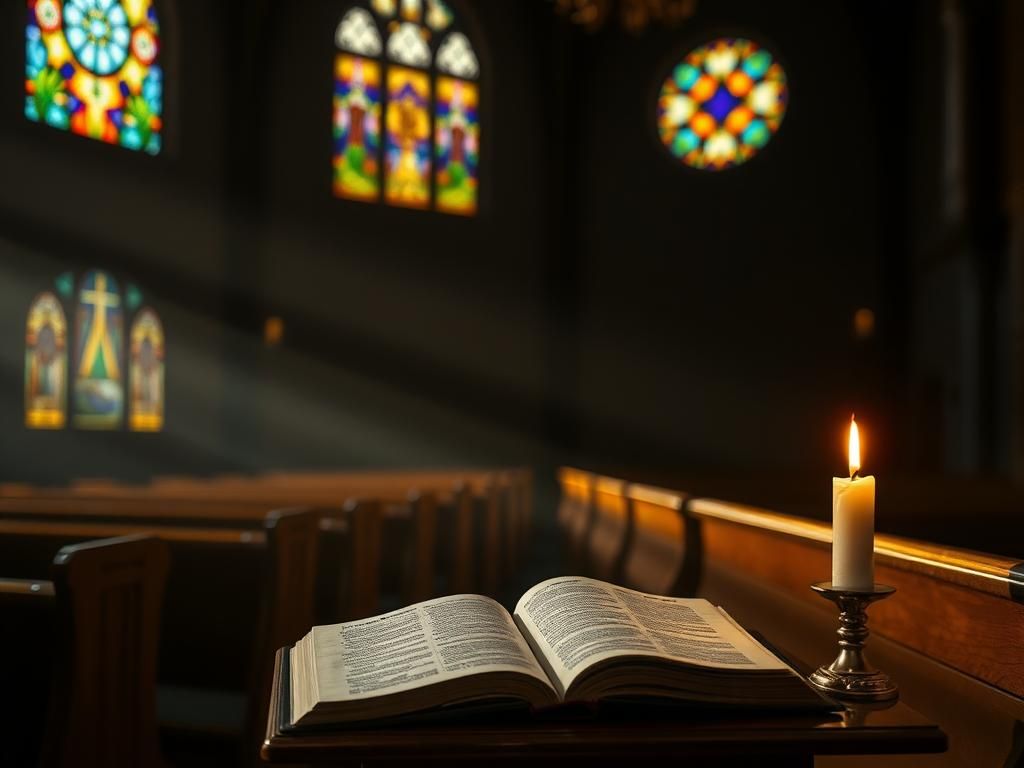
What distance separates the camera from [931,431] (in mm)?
10922

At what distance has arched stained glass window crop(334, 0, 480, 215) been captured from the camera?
10.9 m

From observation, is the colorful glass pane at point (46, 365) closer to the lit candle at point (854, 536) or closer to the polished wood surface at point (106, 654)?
the polished wood surface at point (106, 654)

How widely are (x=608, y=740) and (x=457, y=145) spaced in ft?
36.2

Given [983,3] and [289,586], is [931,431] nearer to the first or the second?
[983,3]

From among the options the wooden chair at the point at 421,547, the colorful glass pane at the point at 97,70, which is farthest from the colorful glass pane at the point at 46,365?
the wooden chair at the point at 421,547

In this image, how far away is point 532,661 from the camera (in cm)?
103

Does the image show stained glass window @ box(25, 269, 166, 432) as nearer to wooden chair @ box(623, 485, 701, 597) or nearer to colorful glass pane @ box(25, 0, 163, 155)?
colorful glass pane @ box(25, 0, 163, 155)

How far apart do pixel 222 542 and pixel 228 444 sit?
24.3 ft

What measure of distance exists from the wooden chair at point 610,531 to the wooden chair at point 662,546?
95 mm

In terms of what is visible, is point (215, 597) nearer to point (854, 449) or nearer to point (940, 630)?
point (940, 630)

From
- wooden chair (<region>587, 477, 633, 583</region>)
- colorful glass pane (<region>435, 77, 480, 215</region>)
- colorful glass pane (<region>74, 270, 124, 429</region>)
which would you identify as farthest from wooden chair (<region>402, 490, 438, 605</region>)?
colorful glass pane (<region>435, 77, 480, 215</region>)

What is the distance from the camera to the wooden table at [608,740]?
93 centimetres

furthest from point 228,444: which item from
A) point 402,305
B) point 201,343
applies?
point 402,305

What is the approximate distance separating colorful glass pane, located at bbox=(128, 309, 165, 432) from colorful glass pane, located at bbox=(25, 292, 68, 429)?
2.22ft
